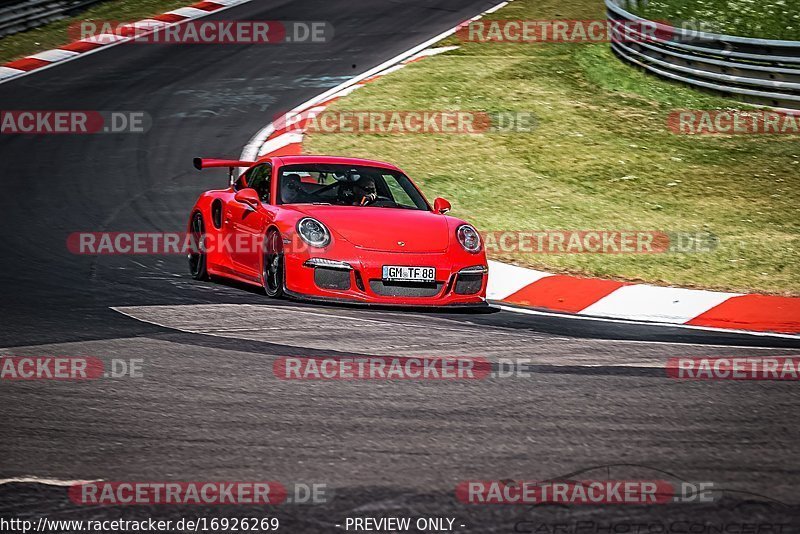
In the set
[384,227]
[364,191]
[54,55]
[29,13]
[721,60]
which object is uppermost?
[29,13]

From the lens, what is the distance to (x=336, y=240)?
952cm

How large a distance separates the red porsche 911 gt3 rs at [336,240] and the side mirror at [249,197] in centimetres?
1

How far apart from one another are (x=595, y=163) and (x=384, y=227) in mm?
6205

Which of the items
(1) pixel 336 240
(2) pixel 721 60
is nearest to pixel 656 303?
(1) pixel 336 240

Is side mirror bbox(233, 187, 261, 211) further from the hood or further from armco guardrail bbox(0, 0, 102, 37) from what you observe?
armco guardrail bbox(0, 0, 102, 37)

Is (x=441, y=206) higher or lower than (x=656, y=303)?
higher

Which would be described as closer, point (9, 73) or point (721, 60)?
point (721, 60)

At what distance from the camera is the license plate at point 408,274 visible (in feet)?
30.8

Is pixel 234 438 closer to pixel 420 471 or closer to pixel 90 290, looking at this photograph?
pixel 420 471

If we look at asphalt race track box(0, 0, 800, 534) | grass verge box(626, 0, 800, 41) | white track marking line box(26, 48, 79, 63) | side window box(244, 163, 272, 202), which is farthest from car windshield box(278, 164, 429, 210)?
white track marking line box(26, 48, 79, 63)

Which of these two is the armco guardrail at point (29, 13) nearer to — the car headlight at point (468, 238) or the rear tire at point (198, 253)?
the rear tire at point (198, 253)

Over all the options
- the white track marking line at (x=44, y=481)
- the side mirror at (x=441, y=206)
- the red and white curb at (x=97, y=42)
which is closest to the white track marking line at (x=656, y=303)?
the side mirror at (x=441, y=206)

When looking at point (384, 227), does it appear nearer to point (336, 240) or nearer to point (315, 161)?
point (336, 240)

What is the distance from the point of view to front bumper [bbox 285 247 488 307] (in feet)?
30.7
